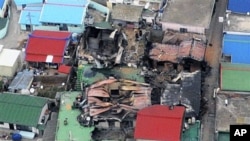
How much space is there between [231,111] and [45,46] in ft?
49.3

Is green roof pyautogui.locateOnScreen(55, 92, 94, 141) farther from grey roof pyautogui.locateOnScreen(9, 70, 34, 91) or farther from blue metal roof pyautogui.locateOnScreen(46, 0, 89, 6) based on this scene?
blue metal roof pyautogui.locateOnScreen(46, 0, 89, 6)

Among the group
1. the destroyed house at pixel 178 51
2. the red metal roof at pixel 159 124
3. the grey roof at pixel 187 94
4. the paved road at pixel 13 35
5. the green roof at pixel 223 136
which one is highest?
the paved road at pixel 13 35

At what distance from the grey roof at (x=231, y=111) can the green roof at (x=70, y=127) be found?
8223 millimetres

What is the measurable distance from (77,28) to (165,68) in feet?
27.8

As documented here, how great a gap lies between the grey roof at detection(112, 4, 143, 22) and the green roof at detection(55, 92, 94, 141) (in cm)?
979

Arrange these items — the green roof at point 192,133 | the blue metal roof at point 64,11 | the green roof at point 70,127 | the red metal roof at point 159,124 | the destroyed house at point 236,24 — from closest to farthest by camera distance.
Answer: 1. the red metal roof at point 159,124
2. the green roof at point 192,133
3. the green roof at point 70,127
4. the destroyed house at point 236,24
5. the blue metal roof at point 64,11

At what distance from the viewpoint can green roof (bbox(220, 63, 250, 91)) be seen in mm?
30172

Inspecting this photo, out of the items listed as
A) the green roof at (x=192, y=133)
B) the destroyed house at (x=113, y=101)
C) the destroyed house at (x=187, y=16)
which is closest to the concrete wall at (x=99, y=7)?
the destroyed house at (x=187, y=16)

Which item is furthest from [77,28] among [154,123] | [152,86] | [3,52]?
[154,123]

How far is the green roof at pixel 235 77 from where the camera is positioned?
3017cm

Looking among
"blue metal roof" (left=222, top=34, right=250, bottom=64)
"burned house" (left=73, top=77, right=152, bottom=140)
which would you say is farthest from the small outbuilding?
"blue metal roof" (left=222, top=34, right=250, bottom=64)

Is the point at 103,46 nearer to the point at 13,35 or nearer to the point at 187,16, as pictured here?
the point at 187,16

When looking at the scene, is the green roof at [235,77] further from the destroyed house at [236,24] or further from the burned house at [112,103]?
the burned house at [112,103]

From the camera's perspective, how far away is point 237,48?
32.6 metres
